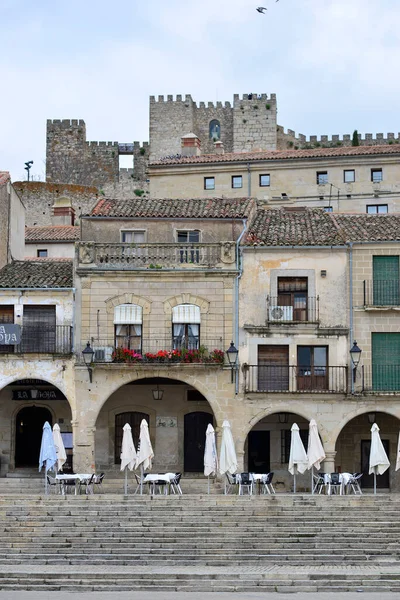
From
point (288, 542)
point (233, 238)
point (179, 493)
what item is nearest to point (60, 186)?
point (233, 238)

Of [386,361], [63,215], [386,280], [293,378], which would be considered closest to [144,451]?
[293,378]

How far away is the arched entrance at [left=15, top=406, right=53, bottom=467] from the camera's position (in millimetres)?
45250

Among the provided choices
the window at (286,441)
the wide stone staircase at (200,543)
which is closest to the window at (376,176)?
the window at (286,441)

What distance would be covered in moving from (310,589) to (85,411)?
14454 mm

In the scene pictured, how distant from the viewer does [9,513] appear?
35844mm

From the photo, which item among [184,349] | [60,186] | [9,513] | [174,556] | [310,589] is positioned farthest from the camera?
[60,186]

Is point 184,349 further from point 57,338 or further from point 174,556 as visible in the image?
point 174,556

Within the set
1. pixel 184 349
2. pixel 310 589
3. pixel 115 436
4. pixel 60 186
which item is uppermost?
pixel 60 186

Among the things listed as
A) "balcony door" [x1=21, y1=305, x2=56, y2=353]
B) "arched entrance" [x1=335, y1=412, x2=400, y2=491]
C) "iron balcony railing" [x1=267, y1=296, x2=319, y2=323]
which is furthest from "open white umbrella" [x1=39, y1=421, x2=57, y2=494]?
"arched entrance" [x1=335, y1=412, x2=400, y2=491]

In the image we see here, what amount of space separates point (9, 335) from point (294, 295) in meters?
9.81

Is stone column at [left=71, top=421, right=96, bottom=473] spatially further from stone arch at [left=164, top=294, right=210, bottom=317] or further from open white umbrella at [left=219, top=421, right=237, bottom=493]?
open white umbrella at [left=219, top=421, right=237, bottom=493]

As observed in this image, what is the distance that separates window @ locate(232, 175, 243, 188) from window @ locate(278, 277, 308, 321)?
22.2 metres

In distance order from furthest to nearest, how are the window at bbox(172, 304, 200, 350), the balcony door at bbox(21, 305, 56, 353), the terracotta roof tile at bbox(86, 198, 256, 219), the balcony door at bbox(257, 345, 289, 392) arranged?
1. the terracotta roof tile at bbox(86, 198, 256, 219)
2. the balcony door at bbox(21, 305, 56, 353)
3. the window at bbox(172, 304, 200, 350)
4. the balcony door at bbox(257, 345, 289, 392)

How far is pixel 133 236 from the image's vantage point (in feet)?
148
